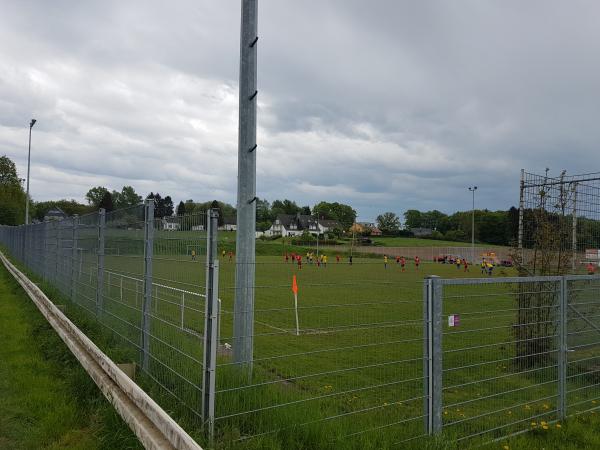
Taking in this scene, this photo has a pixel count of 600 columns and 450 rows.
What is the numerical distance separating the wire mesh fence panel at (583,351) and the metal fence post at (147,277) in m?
4.54

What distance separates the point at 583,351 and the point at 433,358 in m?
3.68

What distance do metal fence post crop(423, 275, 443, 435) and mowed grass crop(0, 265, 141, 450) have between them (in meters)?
2.35

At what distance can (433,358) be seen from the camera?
434cm

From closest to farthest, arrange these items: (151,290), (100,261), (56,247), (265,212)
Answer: (151,290) → (100,261) → (56,247) → (265,212)

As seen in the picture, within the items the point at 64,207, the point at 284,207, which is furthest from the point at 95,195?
the point at 284,207

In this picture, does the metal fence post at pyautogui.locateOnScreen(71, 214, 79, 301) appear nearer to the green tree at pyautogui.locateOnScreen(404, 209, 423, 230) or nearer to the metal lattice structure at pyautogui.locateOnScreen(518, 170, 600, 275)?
the metal lattice structure at pyautogui.locateOnScreen(518, 170, 600, 275)

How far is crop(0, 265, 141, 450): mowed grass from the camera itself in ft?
14.7

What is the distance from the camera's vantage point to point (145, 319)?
5.82 m

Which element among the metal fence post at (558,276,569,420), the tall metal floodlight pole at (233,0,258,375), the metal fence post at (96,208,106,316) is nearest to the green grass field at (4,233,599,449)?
the metal fence post at (558,276,569,420)

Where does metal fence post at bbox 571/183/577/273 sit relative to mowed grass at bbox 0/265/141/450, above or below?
above

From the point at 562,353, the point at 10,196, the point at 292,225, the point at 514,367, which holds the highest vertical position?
the point at 10,196

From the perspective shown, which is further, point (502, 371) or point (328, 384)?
point (502, 371)

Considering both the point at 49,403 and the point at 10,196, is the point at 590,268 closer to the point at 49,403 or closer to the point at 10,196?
the point at 49,403

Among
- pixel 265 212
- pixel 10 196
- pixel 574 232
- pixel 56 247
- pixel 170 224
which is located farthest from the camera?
pixel 265 212
